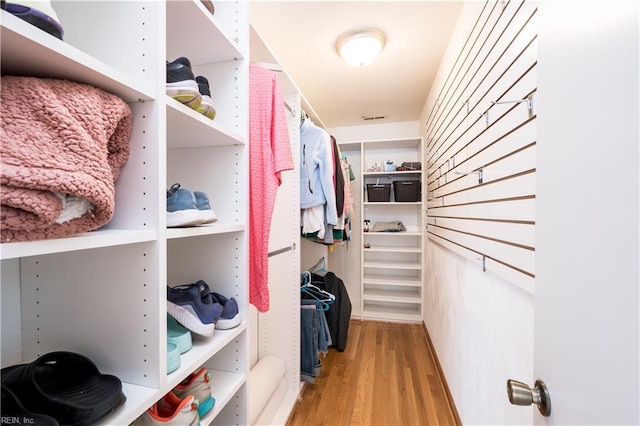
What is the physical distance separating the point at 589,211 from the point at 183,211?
0.81m

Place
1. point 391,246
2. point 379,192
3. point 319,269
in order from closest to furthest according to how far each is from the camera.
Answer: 1. point 319,269
2. point 379,192
3. point 391,246

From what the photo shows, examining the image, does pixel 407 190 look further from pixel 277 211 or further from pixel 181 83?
pixel 181 83

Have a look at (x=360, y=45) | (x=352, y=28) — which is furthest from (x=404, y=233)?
(x=352, y=28)

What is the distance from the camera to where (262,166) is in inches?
42.4

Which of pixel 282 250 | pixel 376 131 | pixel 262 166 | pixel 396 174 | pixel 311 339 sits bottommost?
pixel 311 339

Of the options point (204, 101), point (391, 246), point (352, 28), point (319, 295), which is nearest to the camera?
point (204, 101)

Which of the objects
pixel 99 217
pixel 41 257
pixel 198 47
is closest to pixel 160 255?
pixel 99 217

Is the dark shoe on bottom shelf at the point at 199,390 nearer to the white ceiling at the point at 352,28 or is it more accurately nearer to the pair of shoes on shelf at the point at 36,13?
the pair of shoes on shelf at the point at 36,13

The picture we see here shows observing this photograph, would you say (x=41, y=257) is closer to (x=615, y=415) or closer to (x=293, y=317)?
(x=615, y=415)

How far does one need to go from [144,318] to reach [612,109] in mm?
890

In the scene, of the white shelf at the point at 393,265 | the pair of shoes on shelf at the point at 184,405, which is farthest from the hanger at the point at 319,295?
the pair of shoes on shelf at the point at 184,405

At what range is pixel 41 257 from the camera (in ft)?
2.13

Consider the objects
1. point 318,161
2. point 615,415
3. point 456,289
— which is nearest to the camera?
point 615,415

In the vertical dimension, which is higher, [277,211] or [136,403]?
[277,211]
